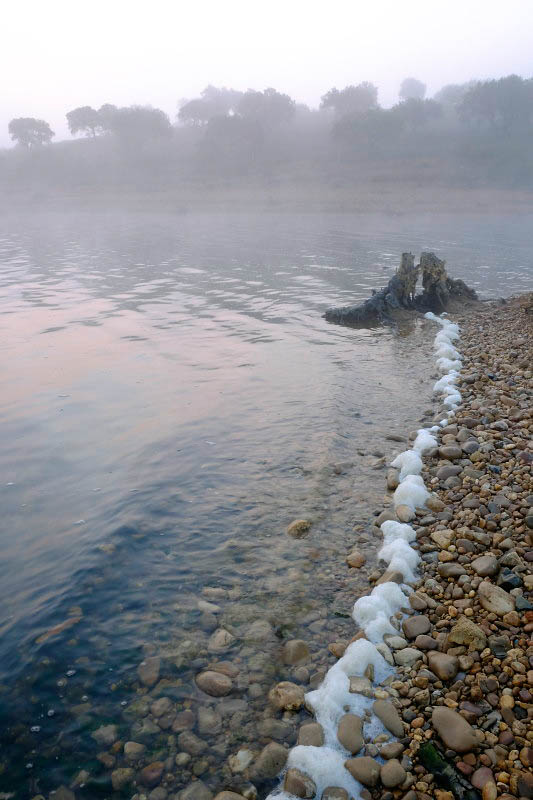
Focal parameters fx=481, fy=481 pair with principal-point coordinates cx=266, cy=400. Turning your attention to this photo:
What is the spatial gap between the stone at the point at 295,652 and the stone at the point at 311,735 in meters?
0.60

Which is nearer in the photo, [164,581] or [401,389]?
[164,581]

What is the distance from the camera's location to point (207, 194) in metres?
74.8

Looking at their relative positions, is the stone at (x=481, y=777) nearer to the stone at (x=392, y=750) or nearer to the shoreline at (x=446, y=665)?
the shoreline at (x=446, y=665)

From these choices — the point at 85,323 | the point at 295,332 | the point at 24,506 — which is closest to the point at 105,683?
the point at 24,506

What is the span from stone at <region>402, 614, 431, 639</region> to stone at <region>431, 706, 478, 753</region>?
0.71 meters

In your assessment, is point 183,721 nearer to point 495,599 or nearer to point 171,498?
point 495,599

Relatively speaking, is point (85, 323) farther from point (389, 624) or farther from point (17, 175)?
point (17, 175)

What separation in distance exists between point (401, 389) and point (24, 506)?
264 inches

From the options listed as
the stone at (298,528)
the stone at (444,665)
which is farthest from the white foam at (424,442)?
the stone at (444,665)

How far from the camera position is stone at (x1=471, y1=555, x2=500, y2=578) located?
12.6 feet

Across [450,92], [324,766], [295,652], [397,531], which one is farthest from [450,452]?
[450,92]

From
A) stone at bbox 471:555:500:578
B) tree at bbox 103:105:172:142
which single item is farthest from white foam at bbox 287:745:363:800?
tree at bbox 103:105:172:142

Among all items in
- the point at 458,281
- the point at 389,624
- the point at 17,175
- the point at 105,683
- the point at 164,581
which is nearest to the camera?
the point at 105,683

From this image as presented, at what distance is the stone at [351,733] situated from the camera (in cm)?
291
